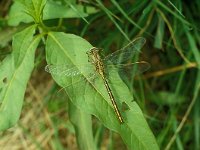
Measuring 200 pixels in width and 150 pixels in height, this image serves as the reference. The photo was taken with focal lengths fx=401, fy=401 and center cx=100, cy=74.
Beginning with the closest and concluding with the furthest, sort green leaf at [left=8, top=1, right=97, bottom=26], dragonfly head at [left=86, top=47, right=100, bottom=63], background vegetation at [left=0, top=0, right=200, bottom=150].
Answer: dragonfly head at [left=86, top=47, right=100, bottom=63] < green leaf at [left=8, top=1, right=97, bottom=26] < background vegetation at [left=0, top=0, right=200, bottom=150]

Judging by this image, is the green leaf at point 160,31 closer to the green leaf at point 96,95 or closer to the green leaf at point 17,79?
the green leaf at point 96,95

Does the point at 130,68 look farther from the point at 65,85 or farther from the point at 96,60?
the point at 65,85

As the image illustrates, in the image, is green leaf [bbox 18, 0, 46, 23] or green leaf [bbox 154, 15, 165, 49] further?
green leaf [bbox 154, 15, 165, 49]

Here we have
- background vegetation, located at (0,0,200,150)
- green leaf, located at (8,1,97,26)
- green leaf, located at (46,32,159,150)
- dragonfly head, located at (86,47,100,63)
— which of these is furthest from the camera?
background vegetation, located at (0,0,200,150)

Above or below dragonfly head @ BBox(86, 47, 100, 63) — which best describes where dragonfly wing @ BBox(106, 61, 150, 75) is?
below

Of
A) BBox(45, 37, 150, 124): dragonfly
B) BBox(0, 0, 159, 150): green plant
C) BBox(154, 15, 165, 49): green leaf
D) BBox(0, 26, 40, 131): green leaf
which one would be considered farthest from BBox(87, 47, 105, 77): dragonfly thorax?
BBox(154, 15, 165, 49): green leaf

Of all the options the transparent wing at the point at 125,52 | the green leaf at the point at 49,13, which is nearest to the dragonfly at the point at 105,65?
the transparent wing at the point at 125,52

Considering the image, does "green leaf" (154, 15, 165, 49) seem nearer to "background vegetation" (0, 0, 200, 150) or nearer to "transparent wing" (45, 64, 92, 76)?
"background vegetation" (0, 0, 200, 150)
